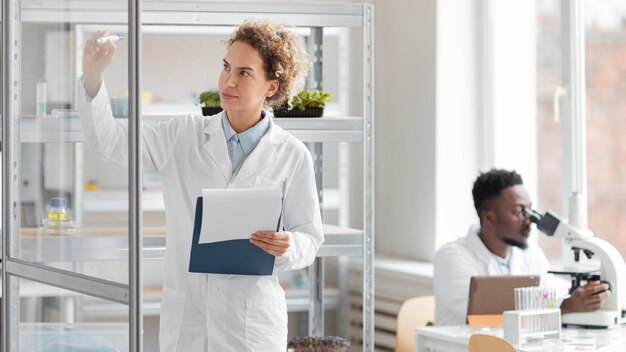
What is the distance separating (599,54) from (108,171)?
2.41 m

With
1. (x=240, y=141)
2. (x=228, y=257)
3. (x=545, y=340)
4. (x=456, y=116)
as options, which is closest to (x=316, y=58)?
(x=456, y=116)

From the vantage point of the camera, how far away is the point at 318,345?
3.41 m

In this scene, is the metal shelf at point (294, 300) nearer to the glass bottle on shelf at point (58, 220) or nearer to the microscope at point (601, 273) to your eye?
the microscope at point (601, 273)

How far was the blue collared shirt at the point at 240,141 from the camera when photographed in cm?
239

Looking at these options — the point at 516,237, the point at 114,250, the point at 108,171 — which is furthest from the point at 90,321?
the point at 516,237

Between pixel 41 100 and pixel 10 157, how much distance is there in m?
0.25

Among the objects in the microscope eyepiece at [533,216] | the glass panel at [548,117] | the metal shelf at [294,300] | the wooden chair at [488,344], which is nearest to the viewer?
the wooden chair at [488,344]

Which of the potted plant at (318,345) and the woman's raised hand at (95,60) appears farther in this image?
the potted plant at (318,345)

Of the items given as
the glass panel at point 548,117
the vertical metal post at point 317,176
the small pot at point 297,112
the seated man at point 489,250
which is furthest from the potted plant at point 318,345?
the glass panel at point 548,117

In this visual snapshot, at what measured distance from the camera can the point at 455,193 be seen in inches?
188

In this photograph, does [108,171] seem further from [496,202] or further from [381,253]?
[381,253]

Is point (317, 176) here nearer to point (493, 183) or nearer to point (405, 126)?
point (493, 183)

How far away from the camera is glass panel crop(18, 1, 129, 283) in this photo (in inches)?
89.1

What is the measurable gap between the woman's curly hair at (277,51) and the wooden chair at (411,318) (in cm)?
168
